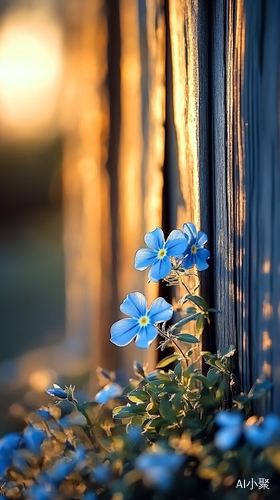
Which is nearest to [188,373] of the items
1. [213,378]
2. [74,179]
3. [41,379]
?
[213,378]

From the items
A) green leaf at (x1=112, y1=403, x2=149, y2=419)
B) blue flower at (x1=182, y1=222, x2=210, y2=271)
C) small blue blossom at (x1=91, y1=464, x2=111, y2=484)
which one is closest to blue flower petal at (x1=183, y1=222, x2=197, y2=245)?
blue flower at (x1=182, y1=222, x2=210, y2=271)

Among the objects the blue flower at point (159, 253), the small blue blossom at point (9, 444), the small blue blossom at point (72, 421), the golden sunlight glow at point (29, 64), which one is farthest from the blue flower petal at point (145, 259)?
the golden sunlight glow at point (29, 64)

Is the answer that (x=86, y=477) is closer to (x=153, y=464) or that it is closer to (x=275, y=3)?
(x=153, y=464)

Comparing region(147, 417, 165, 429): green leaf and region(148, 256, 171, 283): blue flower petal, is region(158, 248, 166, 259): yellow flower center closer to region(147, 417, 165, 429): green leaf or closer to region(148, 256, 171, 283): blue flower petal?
region(148, 256, 171, 283): blue flower petal

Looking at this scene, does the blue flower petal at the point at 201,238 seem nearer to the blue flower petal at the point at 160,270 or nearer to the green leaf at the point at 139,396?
the blue flower petal at the point at 160,270

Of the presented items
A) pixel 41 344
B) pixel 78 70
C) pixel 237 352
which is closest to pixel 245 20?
pixel 237 352

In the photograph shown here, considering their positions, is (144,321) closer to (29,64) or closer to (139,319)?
(139,319)

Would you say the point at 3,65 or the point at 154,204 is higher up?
the point at 3,65
